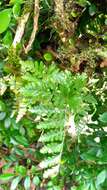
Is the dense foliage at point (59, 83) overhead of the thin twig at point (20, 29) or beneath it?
beneath

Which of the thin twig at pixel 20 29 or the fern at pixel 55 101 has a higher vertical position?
the thin twig at pixel 20 29

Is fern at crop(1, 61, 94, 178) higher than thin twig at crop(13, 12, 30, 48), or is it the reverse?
thin twig at crop(13, 12, 30, 48)

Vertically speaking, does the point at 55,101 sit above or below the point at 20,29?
below

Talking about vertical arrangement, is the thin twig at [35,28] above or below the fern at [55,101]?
above

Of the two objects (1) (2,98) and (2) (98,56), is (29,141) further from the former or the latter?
(2) (98,56)

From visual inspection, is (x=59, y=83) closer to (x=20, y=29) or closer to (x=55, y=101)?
(x=55, y=101)

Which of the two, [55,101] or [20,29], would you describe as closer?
[55,101]

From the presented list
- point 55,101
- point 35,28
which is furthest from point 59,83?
point 35,28

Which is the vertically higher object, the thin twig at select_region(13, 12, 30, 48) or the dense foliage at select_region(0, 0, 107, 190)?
the thin twig at select_region(13, 12, 30, 48)

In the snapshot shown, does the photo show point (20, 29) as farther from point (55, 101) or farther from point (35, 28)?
point (55, 101)
